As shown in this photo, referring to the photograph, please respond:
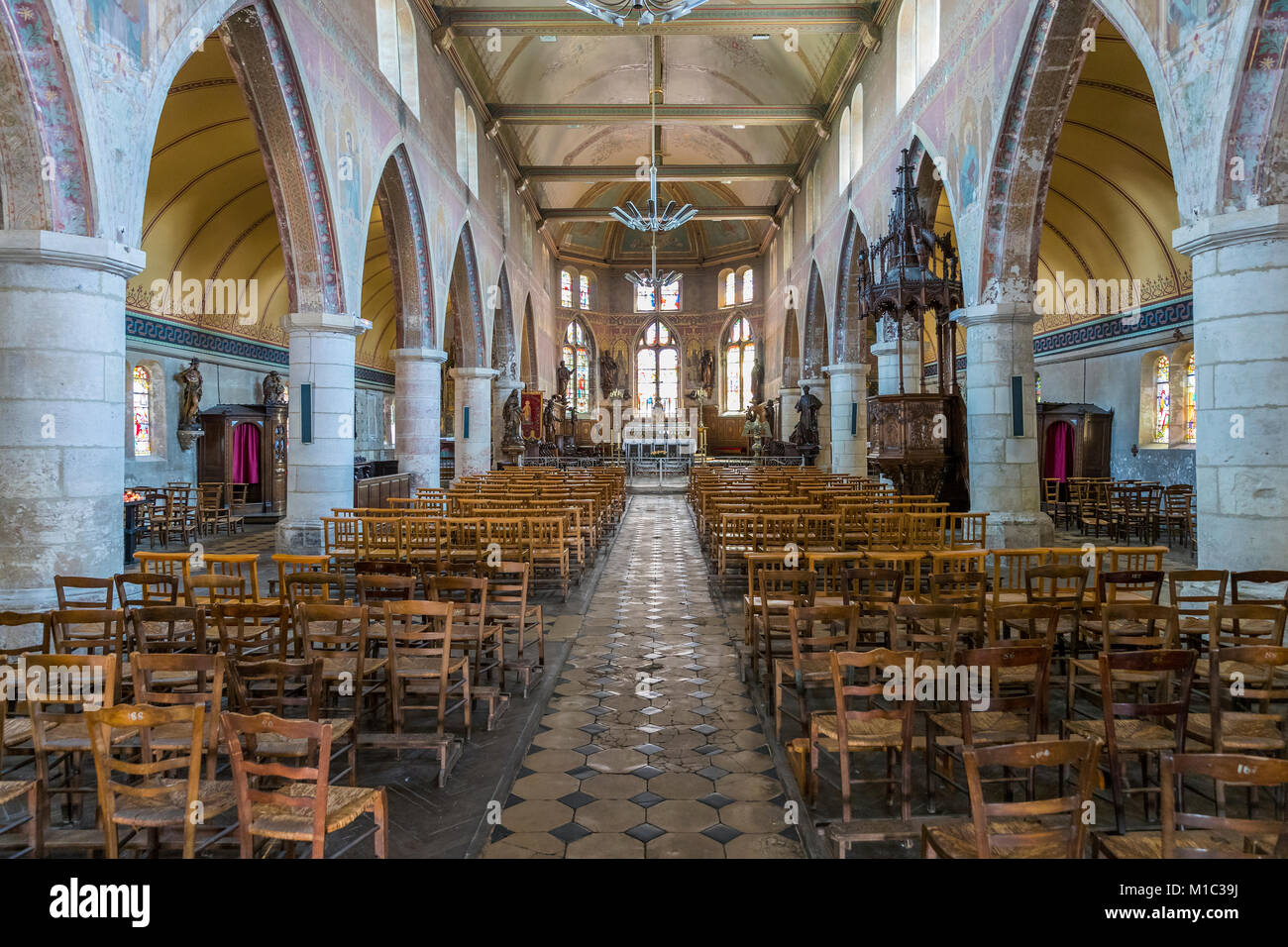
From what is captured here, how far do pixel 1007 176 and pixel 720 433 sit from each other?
2771 cm

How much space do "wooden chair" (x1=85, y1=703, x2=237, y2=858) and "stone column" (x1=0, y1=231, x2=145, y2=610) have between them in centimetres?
401

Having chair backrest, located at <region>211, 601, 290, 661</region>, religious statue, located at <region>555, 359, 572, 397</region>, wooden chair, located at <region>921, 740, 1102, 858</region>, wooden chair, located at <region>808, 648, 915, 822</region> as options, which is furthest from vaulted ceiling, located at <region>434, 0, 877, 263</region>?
wooden chair, located at <region>921, 740, 1102, 858</region>

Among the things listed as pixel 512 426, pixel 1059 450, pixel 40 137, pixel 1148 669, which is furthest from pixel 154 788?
pixel 512 426

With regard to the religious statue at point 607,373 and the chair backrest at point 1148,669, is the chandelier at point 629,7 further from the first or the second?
the religious statue at point 607,373

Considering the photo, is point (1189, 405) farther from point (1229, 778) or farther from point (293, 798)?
point (293, 798)

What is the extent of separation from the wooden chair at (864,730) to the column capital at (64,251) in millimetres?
6568

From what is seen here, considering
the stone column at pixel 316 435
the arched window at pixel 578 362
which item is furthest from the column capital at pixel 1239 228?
the arched window at pixel 578 362

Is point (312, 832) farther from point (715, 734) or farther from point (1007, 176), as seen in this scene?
point (1007, 176)

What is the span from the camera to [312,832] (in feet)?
8.54

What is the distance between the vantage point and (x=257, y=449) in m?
19.3

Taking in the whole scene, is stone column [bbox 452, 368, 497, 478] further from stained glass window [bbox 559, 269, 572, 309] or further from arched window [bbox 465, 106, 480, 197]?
stained glass window [bbox 559, 269, 572, 309]

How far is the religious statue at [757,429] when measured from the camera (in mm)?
29797
